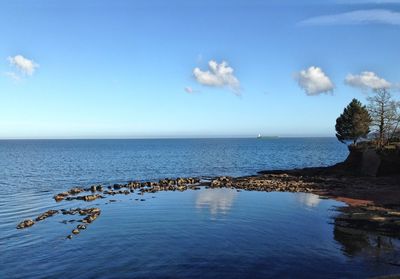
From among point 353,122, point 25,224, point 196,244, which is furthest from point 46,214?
point 353,122

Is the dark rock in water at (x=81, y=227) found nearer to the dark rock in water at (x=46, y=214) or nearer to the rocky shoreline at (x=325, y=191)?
the rocky shoreline at (x=325, y=191)

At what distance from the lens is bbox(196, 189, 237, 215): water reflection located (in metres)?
37.5

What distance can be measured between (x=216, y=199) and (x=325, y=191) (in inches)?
551

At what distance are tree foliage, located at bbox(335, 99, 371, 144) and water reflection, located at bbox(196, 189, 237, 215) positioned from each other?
40.0 metres

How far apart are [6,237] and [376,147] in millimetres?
53115

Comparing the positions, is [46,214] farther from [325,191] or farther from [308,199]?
[325,191]

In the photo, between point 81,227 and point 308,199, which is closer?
point 81,227

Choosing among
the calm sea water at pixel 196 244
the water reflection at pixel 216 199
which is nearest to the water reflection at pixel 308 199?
the calm sea water at pixel 196 244

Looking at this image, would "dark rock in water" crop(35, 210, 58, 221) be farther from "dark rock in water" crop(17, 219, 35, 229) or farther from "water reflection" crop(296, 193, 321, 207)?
"water reflection" crop(296, 193, 321, 207)

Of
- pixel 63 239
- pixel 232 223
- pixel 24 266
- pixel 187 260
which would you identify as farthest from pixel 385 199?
pixel 24 266

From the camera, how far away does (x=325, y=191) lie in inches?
1901

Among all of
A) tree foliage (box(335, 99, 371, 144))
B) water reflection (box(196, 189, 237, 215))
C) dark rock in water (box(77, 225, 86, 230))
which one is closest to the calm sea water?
water reflection (box(196, 189, 237, 215))

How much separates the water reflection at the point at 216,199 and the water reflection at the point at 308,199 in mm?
6976

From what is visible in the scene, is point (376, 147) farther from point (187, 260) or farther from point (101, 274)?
point (101, 274)
